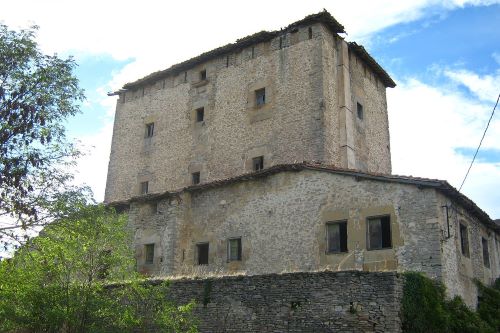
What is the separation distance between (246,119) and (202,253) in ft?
23.4

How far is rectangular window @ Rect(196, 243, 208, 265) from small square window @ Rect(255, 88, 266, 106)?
7.54 m

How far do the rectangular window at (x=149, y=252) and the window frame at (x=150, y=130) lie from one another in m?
8.69

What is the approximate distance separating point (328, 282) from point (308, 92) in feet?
38.3

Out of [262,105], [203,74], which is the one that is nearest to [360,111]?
[262,105]

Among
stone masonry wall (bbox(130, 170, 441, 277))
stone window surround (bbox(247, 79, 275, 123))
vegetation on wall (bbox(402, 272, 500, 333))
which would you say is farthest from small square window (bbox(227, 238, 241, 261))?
vegetation on wall (bbox(402, 272, 500, 333))

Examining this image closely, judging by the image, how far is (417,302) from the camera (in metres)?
13.9

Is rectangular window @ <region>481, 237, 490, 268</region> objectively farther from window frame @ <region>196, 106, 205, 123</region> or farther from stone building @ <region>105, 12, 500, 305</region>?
window frame @ <region>196, 106, 205, 123</region>

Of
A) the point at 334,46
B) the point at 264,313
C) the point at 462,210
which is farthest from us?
the point at 334,46

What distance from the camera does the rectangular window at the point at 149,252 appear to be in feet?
73.0

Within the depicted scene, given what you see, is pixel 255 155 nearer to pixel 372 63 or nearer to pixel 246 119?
pixel 246 119

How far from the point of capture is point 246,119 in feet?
84.5

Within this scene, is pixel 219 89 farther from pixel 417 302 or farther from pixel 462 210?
pixel 417 302

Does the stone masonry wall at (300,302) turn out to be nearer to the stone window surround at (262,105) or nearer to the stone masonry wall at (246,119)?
the stone masonry wall at (246,119)

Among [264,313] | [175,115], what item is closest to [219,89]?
[175,115]
